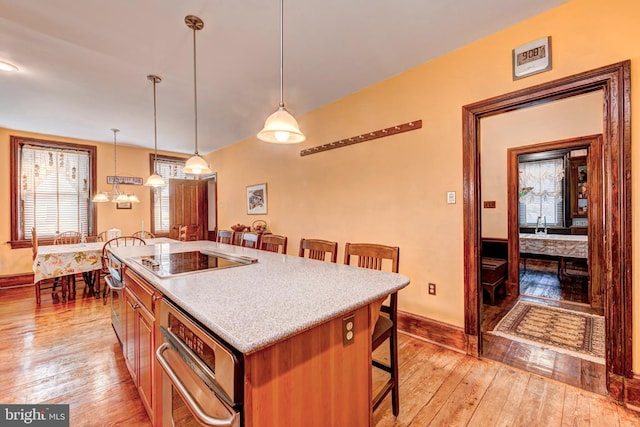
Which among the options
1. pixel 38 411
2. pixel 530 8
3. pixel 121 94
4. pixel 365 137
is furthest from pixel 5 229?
pixel 530 8

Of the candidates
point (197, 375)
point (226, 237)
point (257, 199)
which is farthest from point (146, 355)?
point (257, 199)

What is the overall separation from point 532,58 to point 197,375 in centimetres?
276

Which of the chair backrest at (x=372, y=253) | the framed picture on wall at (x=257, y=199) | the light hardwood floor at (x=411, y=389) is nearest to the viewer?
the light hardwood floor at (x=411, y=389)

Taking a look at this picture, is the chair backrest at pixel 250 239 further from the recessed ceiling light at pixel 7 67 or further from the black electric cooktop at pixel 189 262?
the recessed ceiling light at pixel 7 67

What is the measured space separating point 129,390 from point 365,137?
2.96 meters

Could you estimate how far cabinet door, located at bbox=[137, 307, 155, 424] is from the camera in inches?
53.9

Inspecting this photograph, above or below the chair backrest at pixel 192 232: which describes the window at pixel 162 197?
above

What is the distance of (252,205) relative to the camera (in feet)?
15.7

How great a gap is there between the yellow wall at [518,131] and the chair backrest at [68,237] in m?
6.30

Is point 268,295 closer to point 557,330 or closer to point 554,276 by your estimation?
point 557,330

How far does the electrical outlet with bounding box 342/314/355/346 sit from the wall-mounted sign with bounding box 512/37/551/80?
7.19 ft

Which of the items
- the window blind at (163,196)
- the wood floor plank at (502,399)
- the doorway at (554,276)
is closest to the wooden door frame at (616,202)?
the doorway at (554,276)

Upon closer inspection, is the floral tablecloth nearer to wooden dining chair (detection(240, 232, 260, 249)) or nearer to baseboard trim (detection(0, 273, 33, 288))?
baseboard trim (detection(0, 273, 33, 288))

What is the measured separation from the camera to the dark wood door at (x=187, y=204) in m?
5.57
